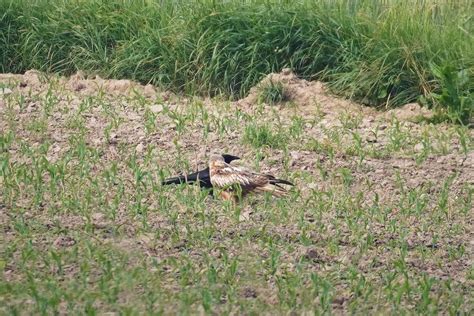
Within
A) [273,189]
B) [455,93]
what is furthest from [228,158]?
[455,93]

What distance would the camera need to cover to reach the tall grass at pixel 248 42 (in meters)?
9.00

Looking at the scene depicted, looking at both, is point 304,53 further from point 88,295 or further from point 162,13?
point 88,295

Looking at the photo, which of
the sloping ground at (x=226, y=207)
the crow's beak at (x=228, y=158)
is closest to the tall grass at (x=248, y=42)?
the sloping ground at (x=226, y=207)

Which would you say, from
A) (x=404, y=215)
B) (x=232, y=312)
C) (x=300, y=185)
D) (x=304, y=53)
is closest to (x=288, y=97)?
(x=304, y=53)

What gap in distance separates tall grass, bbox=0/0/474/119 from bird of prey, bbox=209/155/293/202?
7.87 ft

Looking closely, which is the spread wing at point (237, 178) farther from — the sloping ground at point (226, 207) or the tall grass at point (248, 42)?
the tall grass at point (248, 42)

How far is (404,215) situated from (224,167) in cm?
111

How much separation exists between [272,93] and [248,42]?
1.69 ft

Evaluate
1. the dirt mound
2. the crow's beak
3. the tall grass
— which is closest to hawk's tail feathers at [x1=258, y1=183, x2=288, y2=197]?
the crow's beak

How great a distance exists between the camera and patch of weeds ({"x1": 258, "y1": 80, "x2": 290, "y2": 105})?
902 centimetres

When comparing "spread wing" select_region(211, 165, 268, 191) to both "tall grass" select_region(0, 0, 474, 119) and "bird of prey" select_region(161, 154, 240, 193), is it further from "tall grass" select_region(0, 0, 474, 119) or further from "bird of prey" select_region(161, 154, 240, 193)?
"tall grass" select_region(0, 0, 474, 119)

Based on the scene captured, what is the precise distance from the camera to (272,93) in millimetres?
9023

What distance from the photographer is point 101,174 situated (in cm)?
718

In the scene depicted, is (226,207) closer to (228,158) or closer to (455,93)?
(228,158)
